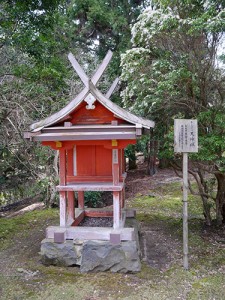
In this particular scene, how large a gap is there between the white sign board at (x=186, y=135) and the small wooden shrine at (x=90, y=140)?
1.65ft

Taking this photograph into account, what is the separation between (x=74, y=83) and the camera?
952 centimetres

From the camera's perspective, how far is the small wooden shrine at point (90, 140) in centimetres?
470

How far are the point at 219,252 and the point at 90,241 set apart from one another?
103 inches

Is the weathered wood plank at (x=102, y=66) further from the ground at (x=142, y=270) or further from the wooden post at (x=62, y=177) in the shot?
the ground at (x=142, y=270)

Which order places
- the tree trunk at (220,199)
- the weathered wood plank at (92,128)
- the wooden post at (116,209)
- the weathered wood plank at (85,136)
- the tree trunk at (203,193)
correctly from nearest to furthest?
the weathered wood plank at (85,136)
the weathered wood plank at (92,128)
the wooden post at (116,209)
the tree trunk at (220,199)
the tree trunk at (203,193)

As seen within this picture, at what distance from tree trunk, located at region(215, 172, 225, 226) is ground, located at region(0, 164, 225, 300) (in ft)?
1.13

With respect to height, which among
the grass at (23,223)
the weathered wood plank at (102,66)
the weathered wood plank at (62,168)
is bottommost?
the grass at (23,223)

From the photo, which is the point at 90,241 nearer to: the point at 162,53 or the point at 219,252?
the point at 219,252

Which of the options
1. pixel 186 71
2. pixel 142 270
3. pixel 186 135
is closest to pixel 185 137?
pixel 186 135

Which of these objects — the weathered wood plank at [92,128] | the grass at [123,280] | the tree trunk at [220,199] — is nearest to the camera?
the grass at [123,280]

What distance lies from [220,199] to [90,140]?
3.48m

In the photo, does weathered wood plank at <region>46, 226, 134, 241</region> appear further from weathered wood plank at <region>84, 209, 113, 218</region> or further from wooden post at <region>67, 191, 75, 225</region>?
weathered wood plank at <region>84, 209, 113, 218</region>

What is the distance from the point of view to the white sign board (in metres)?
4.73

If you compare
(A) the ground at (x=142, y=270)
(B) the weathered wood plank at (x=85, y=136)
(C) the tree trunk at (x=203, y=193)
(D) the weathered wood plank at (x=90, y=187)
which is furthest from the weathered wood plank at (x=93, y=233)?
(C) the tree trunk at (x=203, y=193)
